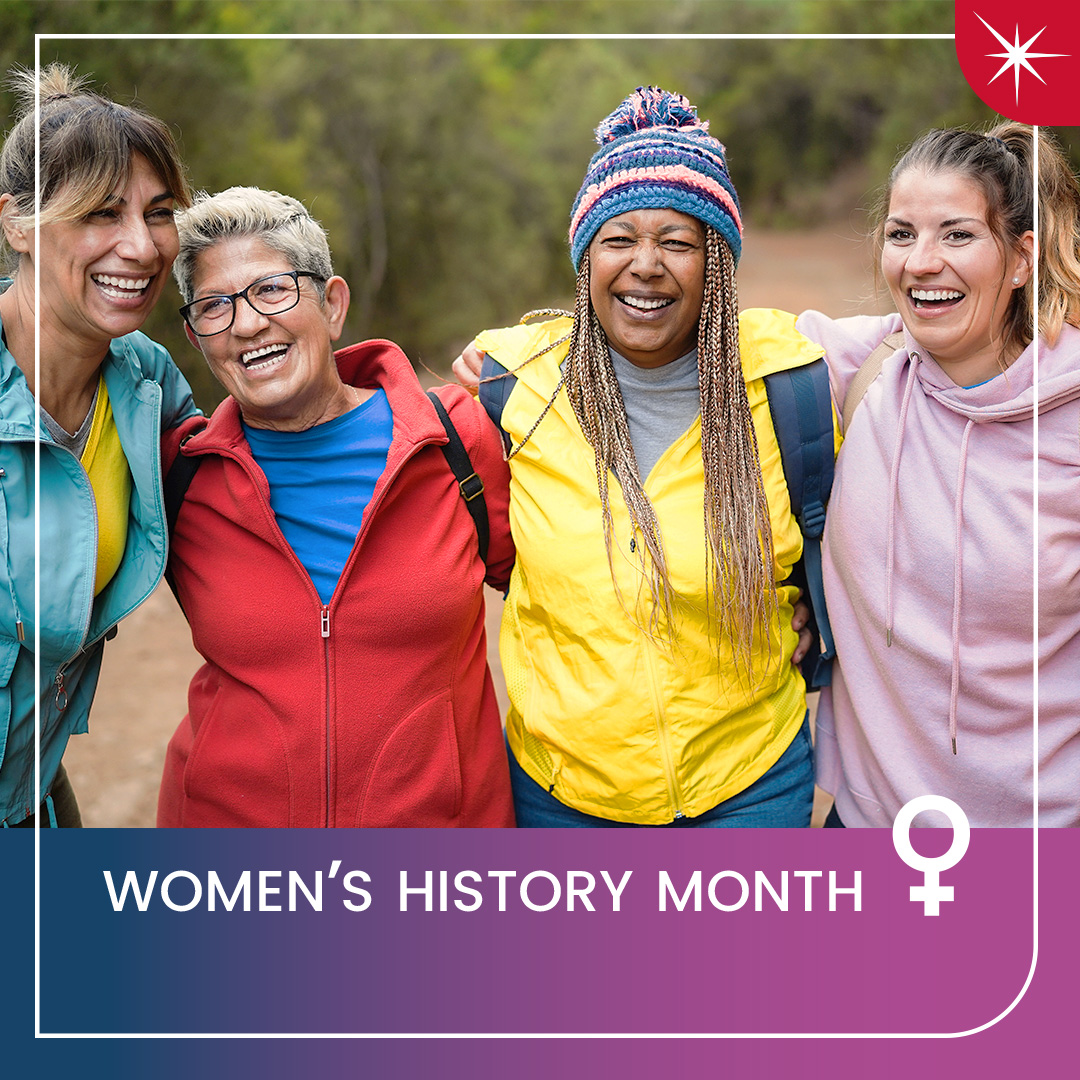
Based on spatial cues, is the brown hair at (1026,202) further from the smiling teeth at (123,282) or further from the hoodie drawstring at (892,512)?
the smiling teeth at (123,282)

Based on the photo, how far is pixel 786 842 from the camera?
2.84m

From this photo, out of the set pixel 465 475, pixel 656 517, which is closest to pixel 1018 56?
pixel 656 517

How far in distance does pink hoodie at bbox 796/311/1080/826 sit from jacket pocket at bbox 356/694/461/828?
3.45 ft

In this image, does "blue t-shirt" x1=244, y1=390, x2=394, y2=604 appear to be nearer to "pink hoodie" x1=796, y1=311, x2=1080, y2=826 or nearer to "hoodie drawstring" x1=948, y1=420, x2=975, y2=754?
"pink hoodie" x1=796, y1=311, x2=1080, y2=826

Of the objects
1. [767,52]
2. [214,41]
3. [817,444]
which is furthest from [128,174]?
[767,52]

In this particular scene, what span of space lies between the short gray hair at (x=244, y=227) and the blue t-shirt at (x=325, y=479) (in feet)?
1.21

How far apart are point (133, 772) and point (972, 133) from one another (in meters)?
4.98

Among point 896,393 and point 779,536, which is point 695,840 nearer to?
point 779,536

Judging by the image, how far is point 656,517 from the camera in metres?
2.70

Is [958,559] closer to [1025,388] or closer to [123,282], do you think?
[1025,388]

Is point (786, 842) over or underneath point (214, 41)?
underneath

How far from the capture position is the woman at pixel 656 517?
8.75 ft

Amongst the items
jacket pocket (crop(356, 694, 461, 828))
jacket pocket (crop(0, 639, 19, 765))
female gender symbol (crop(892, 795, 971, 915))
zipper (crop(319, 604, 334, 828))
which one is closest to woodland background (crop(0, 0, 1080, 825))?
zipper (crop(319, 604, 334, 828))

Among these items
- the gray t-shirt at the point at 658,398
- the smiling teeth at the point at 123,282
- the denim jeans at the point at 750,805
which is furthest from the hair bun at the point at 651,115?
the denim jeans at the point at 750,805
